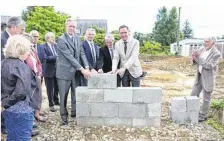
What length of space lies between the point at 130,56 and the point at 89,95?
947 millimetres

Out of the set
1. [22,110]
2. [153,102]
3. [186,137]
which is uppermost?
[22,110]

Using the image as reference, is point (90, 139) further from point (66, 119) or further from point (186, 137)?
point (186, 137)

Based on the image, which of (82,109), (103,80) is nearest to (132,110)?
(103,80)

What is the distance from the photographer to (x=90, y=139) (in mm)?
4734

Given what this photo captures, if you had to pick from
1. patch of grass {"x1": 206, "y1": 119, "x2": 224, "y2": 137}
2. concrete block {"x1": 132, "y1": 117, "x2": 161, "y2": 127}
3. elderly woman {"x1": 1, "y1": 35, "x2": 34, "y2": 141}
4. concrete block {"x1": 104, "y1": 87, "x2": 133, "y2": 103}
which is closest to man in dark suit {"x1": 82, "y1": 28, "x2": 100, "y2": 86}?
concrete block {"x1": 104, "y1": 87, "x2": 133, "y2": 103}

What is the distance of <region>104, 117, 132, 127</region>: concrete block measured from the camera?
17.1ft

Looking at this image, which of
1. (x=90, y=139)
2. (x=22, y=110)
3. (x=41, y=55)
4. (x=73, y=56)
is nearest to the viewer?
(x=22, y=110)

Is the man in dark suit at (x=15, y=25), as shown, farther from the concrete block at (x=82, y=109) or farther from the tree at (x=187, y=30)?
the tree at (x=187, y=30)

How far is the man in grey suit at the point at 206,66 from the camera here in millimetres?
5480

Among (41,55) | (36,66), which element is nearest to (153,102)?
(36,66)

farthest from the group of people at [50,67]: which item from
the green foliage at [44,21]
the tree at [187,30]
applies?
the tree at [187,30]

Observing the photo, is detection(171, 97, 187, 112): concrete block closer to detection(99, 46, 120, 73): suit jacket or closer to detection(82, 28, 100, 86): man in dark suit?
detection(99, 46, 120, 73): suit jacket

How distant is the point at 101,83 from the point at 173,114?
139cm

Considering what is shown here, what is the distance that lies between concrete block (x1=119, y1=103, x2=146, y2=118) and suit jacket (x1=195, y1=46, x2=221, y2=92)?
4.01ft
